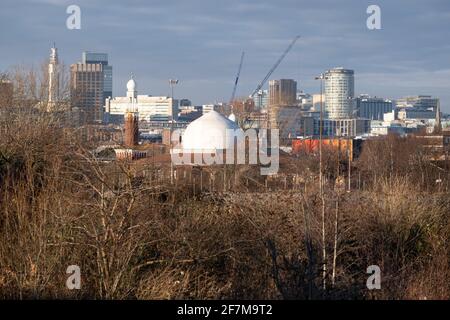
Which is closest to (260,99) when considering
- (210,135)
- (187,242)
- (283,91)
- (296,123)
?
(296,123)

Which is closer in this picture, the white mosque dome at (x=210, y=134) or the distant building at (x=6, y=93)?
the distant building at (x=6, y=93)

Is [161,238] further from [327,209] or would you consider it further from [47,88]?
[47,88]

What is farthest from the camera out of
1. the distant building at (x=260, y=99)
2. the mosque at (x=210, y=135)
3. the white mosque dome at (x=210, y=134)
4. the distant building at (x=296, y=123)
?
the distant building at (x=296, y=123)

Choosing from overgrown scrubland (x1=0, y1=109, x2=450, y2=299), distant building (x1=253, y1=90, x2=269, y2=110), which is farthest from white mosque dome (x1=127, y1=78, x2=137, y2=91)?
overgrown scrubland (x1=0, y1=109, x2=450, y2=299)

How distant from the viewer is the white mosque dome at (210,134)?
60219mm

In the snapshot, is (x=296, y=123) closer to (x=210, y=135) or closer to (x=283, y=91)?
(x=283, y=91)

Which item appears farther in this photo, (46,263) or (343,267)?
(343,267)

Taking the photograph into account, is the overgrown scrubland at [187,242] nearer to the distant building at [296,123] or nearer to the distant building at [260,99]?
the distant building at [260,99]

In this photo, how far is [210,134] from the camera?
6222 centimetres

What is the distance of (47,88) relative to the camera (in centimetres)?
4216

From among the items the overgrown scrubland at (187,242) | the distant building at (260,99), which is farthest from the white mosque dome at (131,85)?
the overgrown scrubland at (187,242)

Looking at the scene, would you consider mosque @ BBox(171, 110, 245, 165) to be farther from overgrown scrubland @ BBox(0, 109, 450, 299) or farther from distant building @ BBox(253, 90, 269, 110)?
overgrown scrubland @ BBox(0, 109, 450, 299)

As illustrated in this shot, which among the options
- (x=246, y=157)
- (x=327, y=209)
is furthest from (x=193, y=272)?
(x=246, y=157)
